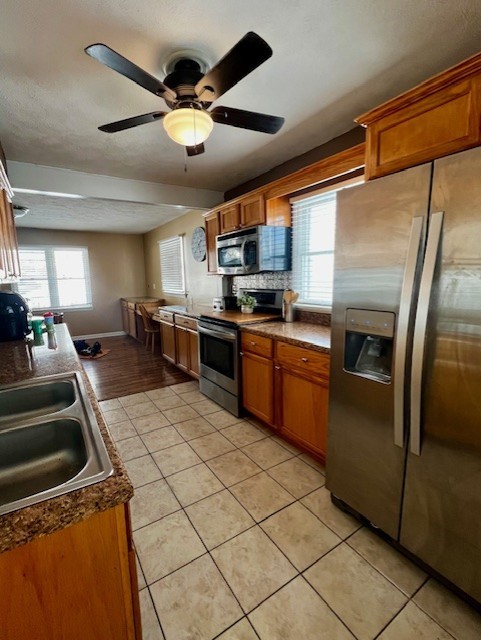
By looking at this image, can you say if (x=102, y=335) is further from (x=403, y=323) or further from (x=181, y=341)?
(x=403, y=323)

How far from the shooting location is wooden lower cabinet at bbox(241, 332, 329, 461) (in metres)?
2.08

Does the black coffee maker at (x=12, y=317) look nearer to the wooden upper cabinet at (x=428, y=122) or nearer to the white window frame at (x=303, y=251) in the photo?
the white window frame at (x=303, y=251)

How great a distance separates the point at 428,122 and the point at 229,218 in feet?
7.42

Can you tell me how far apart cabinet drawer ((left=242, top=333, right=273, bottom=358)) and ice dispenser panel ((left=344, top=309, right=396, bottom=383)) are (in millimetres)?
904

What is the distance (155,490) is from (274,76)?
2.66 metres

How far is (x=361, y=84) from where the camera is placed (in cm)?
179

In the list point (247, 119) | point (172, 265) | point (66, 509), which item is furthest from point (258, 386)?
point (172, 265)

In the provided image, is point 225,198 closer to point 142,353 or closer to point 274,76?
point 274,76

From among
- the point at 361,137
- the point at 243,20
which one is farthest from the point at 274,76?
the point at 361,137

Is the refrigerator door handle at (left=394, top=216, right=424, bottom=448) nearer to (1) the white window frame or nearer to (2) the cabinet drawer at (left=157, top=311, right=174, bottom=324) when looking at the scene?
(1) the white window frame

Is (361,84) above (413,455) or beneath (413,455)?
above

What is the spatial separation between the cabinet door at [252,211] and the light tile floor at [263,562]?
2108 millimetres

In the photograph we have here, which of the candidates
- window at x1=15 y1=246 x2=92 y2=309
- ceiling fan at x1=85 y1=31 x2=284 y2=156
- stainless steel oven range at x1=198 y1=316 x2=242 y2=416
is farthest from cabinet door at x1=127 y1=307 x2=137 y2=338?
ceiling fan at x1=85 y1=31 x2=284 y2=156

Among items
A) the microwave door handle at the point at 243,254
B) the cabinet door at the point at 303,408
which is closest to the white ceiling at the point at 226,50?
the microwave door handle at the point at 243,254
